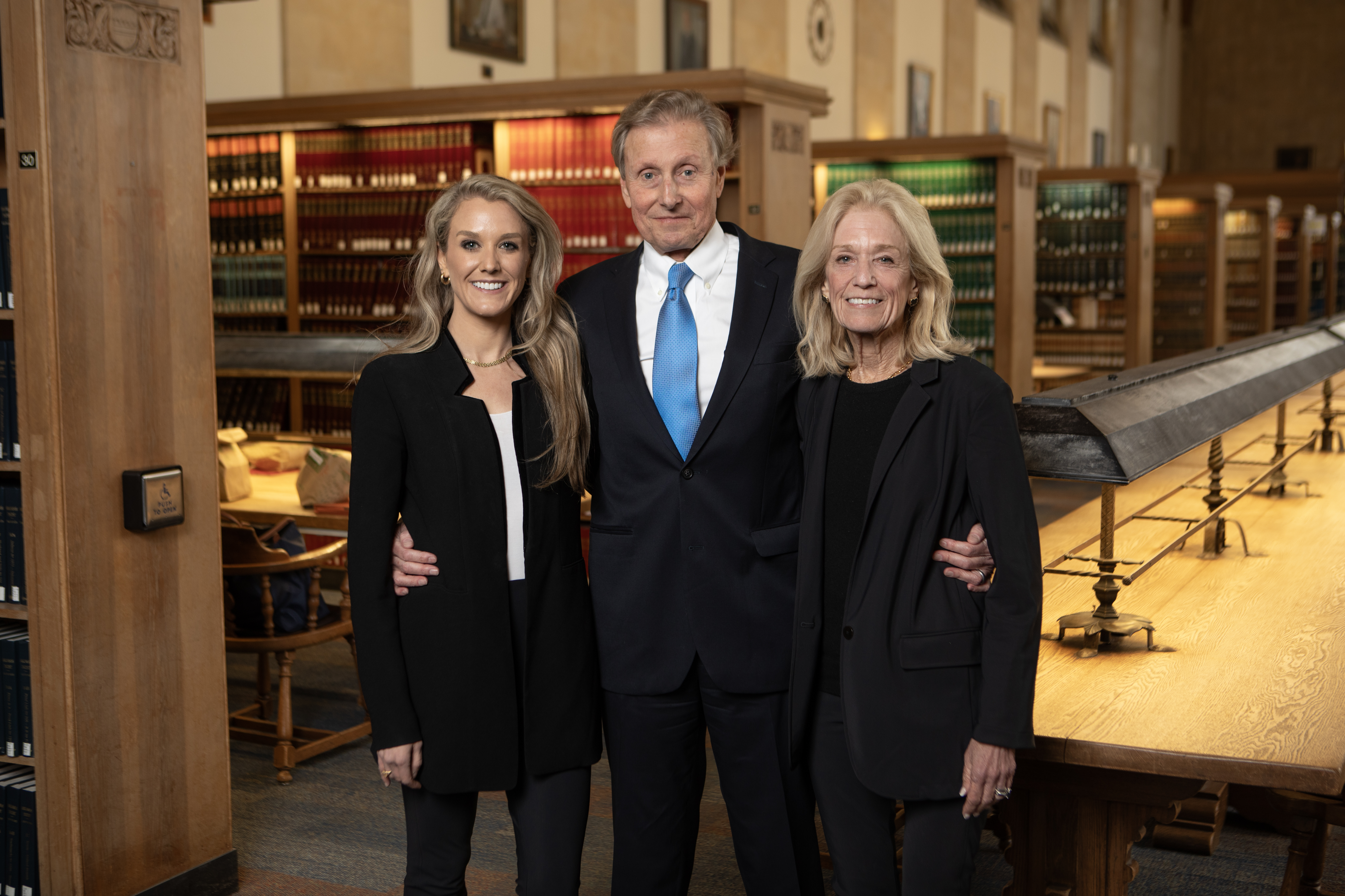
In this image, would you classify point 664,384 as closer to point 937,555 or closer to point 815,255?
point 815,255

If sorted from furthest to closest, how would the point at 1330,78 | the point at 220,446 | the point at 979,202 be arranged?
the point at 1330,78
the point at 979,202
the point at 220,446

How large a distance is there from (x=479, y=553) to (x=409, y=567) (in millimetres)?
122

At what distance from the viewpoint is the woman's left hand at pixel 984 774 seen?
194cm

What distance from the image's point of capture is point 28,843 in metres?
3.08

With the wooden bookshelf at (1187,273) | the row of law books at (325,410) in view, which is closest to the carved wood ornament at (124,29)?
the row of law books at (325,410)

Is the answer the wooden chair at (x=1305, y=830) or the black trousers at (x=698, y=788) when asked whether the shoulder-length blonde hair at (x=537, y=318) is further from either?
the wooden chair at (x=1305, y=830)

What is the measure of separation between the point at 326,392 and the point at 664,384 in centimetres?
620

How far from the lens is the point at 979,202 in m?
10.3

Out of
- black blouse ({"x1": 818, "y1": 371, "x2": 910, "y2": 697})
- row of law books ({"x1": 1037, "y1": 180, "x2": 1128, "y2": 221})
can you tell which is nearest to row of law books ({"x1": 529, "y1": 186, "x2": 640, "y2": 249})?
black blouse ({"x1": 818, "y1": 371, "x2": 910, "y2": 697})

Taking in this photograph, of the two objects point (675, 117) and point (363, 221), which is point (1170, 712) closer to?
point (675, 117)

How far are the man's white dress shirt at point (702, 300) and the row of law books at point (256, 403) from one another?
6.30 meters

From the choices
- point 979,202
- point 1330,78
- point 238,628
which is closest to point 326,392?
point 238,628

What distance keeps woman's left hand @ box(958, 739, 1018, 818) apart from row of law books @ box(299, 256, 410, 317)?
22.4ft

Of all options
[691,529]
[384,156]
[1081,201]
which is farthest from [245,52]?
[1081,201]
